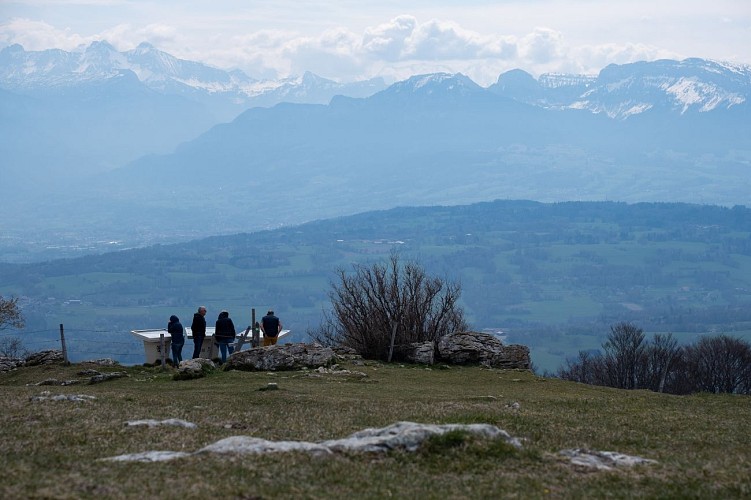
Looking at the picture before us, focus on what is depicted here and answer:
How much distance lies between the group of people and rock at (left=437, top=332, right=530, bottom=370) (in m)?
7.72

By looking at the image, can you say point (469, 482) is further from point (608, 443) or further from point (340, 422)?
point (340, 422)

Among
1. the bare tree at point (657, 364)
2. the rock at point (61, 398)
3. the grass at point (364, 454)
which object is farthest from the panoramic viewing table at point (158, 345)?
the bare tree at point (657, 364)

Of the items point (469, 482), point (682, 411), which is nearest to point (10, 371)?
point (682, 411)

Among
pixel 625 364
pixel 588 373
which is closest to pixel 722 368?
pixel 625 364

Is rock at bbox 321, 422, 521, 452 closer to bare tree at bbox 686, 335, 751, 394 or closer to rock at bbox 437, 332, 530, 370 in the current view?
rock at bbox 437, 332, 530, 370

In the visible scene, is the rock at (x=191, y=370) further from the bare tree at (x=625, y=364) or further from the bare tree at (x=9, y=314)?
the bare tree at (x=625, y=364)

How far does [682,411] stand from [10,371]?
27.1m

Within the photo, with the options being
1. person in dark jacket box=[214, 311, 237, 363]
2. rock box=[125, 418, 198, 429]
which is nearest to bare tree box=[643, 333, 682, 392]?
person in dark jacket box=[214, 311, 237, 363]

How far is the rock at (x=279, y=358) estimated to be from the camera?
36625mm

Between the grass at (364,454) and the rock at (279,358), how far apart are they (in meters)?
7.26

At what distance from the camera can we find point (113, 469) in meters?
13.9

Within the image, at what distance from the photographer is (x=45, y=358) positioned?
42.2 metres

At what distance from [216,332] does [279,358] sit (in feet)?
15.4

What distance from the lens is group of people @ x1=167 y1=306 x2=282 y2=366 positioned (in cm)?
3931
